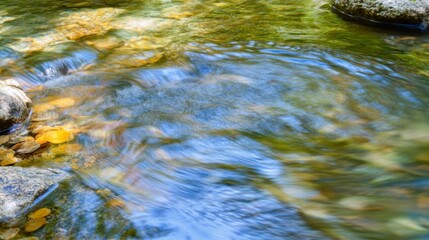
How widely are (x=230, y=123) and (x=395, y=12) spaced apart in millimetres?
4045

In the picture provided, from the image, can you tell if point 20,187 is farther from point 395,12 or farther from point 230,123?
point 395,12

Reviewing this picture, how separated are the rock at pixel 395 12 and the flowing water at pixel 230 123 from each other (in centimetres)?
29

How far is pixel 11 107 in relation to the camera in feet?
13.0

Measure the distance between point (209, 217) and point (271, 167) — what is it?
0.73 meters

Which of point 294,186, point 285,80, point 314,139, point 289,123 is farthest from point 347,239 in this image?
point 285,80

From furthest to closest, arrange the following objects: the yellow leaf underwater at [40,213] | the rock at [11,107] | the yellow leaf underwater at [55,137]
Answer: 1. the rock at [11,107]
2. the yellow leaf underwater at [55,137]
3. the yellow leaf underwater at [40,213]

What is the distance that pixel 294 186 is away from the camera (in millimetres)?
2799

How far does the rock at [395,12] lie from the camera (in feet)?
21.0

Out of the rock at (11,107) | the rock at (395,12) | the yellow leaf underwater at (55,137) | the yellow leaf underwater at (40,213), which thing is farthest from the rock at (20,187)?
the rock at (395,12)

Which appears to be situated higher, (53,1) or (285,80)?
(53,1)

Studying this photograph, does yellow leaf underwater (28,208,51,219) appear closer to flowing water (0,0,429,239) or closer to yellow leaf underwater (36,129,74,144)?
flowing water (0,0,429,239)

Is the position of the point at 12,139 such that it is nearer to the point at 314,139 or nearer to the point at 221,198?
the point at 221,198

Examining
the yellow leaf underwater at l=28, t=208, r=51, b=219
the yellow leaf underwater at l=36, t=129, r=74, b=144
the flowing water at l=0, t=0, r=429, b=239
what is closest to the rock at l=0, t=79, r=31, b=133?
the flowing water at l=0, t=0, r=429, b=239

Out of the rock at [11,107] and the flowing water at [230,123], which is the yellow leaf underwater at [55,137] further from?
the rock at [11,107]
